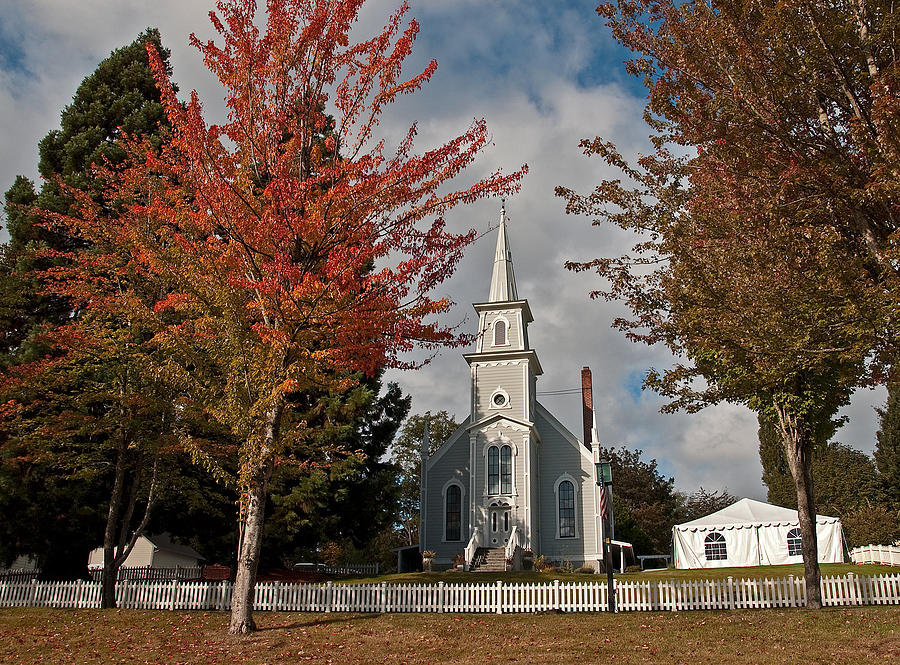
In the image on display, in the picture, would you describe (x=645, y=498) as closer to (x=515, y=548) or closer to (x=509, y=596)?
(x=515, y=548)

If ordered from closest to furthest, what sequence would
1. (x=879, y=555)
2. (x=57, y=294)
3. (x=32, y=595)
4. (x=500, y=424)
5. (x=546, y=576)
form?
(x=32, y=595), (x=57, y=294), (x=546, y=576), (x=879, y=555), (x=500, y=424)

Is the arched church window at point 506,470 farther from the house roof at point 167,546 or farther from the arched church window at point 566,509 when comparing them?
the house roof at point 167,546

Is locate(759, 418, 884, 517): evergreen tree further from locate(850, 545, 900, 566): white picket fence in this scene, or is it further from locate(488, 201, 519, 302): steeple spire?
locate(488, 201, 519, 302): steeple spire

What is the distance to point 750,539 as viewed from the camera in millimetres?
29500

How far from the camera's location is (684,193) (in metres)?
14.1

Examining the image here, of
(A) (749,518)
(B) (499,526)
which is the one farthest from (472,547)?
(A) (749,518)

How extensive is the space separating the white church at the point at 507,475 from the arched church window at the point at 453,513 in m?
0.05

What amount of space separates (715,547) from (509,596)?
18632 mm

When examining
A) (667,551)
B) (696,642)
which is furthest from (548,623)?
(667,551)

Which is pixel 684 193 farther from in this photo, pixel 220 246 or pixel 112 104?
pixel 112 104

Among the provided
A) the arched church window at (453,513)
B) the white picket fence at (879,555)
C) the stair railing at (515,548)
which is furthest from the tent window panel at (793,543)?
the arched church window at (453,513)

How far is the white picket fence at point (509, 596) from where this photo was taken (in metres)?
14.6

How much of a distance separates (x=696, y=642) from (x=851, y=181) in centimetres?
827

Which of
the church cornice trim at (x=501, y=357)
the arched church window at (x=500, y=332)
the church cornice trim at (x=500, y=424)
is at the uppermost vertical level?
the arched church window at (x=500, y=332)
